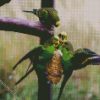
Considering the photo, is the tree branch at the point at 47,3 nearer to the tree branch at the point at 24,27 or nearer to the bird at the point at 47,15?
the bird at the point at 47,15

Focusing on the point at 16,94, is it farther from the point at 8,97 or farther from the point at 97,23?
the point at 97,23

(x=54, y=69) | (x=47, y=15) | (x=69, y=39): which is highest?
(x=47, y=15)

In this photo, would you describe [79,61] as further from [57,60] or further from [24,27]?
[24,27]

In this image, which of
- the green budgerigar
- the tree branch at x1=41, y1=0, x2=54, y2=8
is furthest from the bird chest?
the tree branch at x1=41, y1=0, x2=54, y2=8

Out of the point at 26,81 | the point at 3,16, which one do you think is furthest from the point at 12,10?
the point at 26,81

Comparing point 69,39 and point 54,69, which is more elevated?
point 69,39

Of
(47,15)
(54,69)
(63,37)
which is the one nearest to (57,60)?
(54,69)
